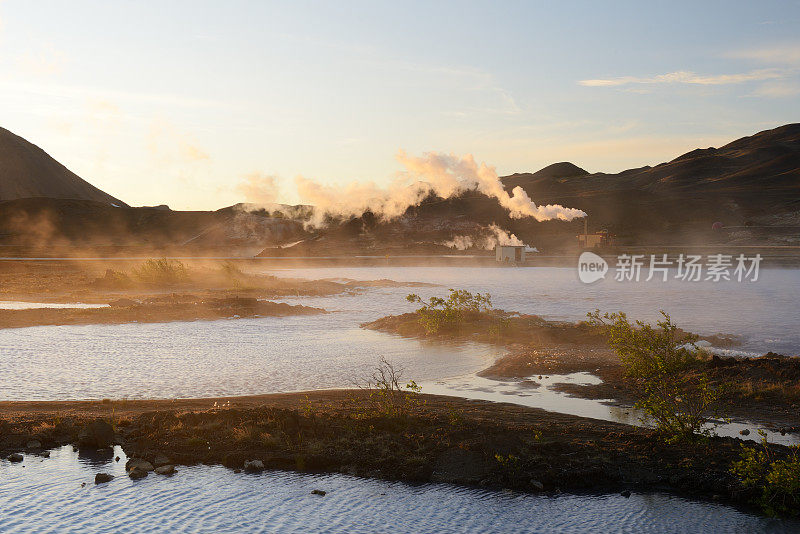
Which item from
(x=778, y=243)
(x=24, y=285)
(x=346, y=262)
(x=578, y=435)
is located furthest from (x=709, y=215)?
(x=578, y=435)

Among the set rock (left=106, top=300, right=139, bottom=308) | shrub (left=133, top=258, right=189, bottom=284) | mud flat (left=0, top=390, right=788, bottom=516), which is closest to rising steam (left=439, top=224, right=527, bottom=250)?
shrub (left=133, top=258, right=189, bottom=284)

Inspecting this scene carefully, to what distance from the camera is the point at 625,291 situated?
165 feet

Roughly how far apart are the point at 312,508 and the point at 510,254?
258 ft

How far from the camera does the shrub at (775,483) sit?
9516 mm

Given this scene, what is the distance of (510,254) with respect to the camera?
86812mm

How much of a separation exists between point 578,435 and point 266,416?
18.5 feet

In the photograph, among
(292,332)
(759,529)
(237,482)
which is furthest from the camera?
(292,332)

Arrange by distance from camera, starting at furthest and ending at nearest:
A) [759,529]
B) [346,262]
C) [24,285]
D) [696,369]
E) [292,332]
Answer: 1. [346,262]
2. [24,285]
3. [292,332]
4. [696,369]
5. [759,529]

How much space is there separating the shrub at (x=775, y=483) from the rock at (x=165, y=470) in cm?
849

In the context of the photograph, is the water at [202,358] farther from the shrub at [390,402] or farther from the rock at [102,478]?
the rock at [102,478]

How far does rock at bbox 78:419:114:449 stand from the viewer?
12031 mm

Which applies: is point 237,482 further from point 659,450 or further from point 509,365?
point 509,365

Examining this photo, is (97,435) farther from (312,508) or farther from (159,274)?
(159,274)

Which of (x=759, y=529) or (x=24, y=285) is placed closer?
(x=759, y=529)
